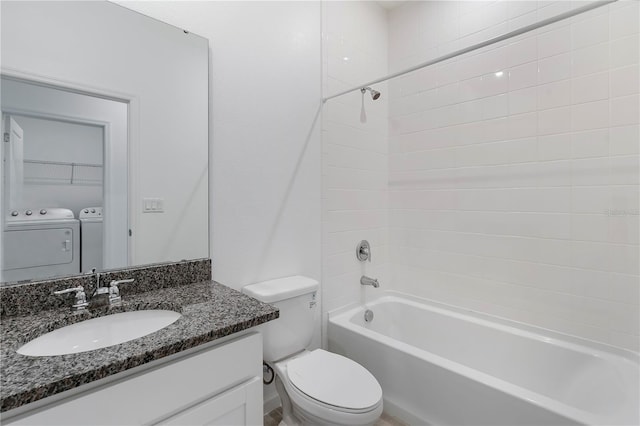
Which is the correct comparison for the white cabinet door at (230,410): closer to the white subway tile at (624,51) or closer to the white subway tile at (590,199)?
the white subway tile at (590,199)

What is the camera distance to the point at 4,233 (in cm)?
108

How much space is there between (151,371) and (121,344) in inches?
4.4

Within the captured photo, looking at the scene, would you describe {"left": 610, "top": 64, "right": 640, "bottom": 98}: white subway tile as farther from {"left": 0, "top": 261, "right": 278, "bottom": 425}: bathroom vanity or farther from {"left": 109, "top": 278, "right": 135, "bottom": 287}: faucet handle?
{"left": 109, "top": 278, "right": 135, "bottom": 287}: faucet handle

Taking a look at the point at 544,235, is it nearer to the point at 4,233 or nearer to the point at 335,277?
the point at 335,277

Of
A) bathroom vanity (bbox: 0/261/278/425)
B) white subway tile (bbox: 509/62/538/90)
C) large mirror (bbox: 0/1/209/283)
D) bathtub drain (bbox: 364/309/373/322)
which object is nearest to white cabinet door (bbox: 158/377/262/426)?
bathroom vanity (bbox: 0/261/278/425)

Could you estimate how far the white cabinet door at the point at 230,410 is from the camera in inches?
37.3

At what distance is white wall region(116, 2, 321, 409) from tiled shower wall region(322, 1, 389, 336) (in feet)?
0.34

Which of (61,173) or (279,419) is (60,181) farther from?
(279,419)

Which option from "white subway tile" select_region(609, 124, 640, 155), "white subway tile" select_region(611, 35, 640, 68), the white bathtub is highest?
"white subway tile" select_region(611, 35, 640, 68)

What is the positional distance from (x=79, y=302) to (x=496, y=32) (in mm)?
2629

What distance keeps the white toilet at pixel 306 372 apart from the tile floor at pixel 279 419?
23 centimetres

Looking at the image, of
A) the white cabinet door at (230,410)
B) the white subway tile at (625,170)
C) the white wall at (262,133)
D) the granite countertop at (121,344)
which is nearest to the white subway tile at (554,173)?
the white subway tile at (625,170)

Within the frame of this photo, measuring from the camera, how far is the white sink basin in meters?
0.97

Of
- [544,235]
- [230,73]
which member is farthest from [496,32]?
[230,73]
